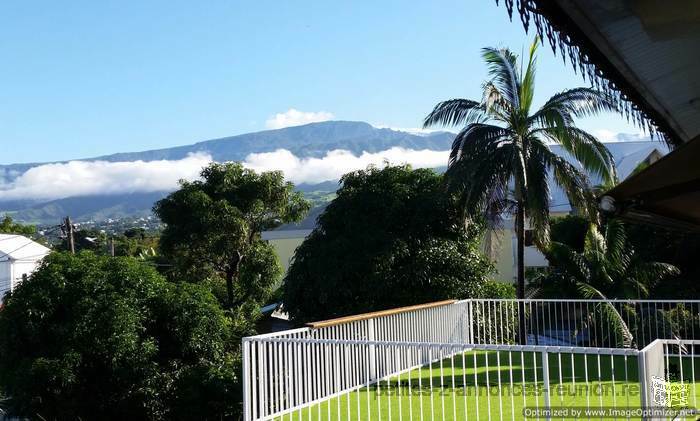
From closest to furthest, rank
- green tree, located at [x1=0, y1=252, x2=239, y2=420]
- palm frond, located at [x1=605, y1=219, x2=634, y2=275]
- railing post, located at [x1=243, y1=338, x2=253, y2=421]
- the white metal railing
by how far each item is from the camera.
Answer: the white metal railing → railing post, located at [x1=243, y1=338, x2=253, y2=421] → green tree, located at [x1=0, y1=252, x2=239, y2=420] → palm frond, located at [x1=605, y1=219, x2=634, y2=275]

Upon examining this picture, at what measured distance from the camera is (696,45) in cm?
597

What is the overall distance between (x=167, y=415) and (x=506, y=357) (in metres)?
6.21

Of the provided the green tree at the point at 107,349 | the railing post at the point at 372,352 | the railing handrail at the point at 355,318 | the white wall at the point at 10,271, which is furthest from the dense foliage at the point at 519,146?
the white wall at the point at 10,271

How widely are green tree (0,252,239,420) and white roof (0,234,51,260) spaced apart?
3268 cm

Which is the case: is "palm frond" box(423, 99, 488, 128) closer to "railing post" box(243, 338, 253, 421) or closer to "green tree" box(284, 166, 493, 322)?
"green tree" box(284, 166, 493, 322)

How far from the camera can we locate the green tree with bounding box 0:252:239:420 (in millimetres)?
13461

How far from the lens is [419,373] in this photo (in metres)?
7.62

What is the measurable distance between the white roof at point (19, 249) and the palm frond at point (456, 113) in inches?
1329

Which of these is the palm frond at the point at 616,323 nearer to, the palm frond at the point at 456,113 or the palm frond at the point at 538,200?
the palm frond at the point at 538,200

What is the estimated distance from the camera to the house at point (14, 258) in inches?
1773

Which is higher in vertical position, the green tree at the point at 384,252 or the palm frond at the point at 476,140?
the palm frond at the point at 476,140

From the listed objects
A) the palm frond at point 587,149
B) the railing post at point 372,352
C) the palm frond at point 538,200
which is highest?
the palm frond at point 587,149

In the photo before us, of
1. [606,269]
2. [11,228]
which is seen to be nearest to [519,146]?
[606,269]

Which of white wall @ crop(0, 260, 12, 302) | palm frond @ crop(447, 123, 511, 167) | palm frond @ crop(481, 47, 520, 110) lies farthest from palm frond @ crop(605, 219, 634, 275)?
white wall @ crop(0, 260, 12, 302)
